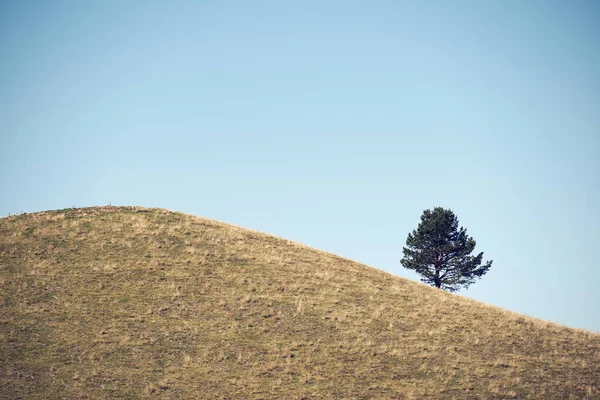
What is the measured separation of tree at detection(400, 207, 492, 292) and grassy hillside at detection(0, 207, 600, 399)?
12589mm

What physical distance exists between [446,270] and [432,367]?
27.3 metres

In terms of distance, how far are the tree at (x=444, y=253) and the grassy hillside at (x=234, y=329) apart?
12.6m

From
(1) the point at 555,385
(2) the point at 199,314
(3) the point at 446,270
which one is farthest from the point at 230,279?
(3) the point at 446,270

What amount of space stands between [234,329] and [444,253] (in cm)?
3012

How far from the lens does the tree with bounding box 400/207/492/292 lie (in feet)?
168

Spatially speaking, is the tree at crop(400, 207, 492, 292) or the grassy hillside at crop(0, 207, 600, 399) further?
the tree at crop(400, 207, 492, 292)

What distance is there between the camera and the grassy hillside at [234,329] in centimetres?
2295

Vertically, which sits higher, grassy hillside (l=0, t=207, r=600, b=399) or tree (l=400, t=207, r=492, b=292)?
tree (l=400, t=207, r=492, b=292)

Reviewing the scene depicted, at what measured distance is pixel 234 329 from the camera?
2742 cm

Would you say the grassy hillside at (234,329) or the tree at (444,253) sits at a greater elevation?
the tree at (444,253)

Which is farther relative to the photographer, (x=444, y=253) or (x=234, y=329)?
(x=444, y=253)

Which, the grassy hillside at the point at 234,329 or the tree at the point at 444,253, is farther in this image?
the tree at the point at 444,253

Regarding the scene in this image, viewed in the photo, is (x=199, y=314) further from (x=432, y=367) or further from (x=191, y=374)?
(x=432, y=367)

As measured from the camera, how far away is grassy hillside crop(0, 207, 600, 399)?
75.3 feet
